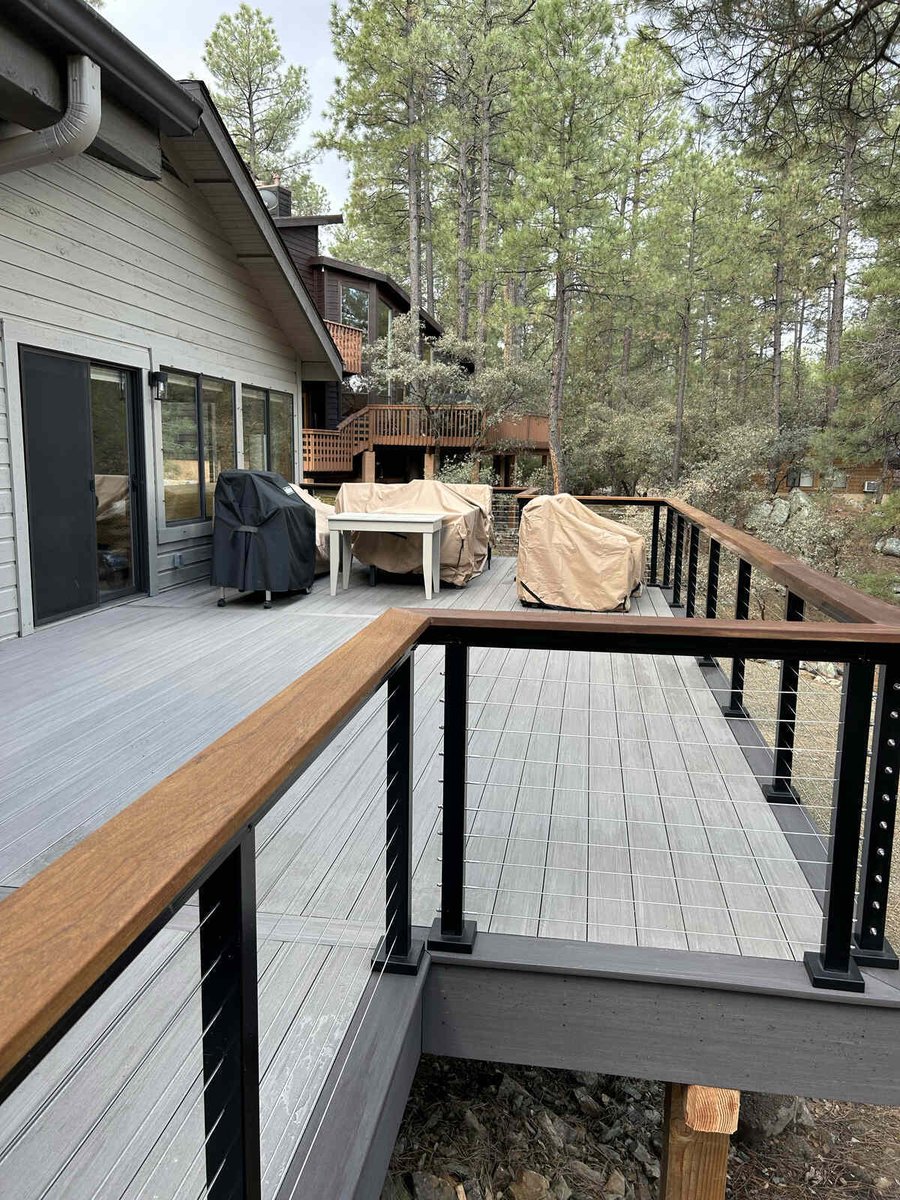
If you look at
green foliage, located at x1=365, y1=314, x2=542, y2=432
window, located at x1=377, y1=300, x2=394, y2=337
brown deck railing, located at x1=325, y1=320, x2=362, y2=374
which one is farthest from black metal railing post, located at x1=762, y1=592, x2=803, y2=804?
window, located at x1=377, y1=300, x2=394, y2=337

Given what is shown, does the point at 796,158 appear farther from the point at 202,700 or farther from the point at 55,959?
the point at 55,959

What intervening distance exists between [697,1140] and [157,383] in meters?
6.64

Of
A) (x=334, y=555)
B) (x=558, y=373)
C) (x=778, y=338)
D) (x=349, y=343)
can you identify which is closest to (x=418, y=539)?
(x=334, y=555)

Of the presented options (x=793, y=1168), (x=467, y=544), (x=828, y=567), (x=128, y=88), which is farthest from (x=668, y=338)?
(x=793, y=1168)

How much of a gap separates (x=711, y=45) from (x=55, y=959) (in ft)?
20.7

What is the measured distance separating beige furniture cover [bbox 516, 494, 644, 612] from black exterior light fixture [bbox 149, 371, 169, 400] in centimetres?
324

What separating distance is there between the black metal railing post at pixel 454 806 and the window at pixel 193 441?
19.8 feet

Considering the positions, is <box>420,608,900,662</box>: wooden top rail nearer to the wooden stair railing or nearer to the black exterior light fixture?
the black exterior light fixture

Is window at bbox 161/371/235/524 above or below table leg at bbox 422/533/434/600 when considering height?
above

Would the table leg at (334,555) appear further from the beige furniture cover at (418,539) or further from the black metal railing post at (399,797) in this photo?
the black metal railing post at (399,797)

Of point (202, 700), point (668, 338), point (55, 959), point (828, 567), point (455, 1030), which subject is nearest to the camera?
point (55, 959)

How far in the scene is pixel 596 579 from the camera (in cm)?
643

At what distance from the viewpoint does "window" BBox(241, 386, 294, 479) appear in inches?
364

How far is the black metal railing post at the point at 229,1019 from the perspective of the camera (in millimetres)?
934
